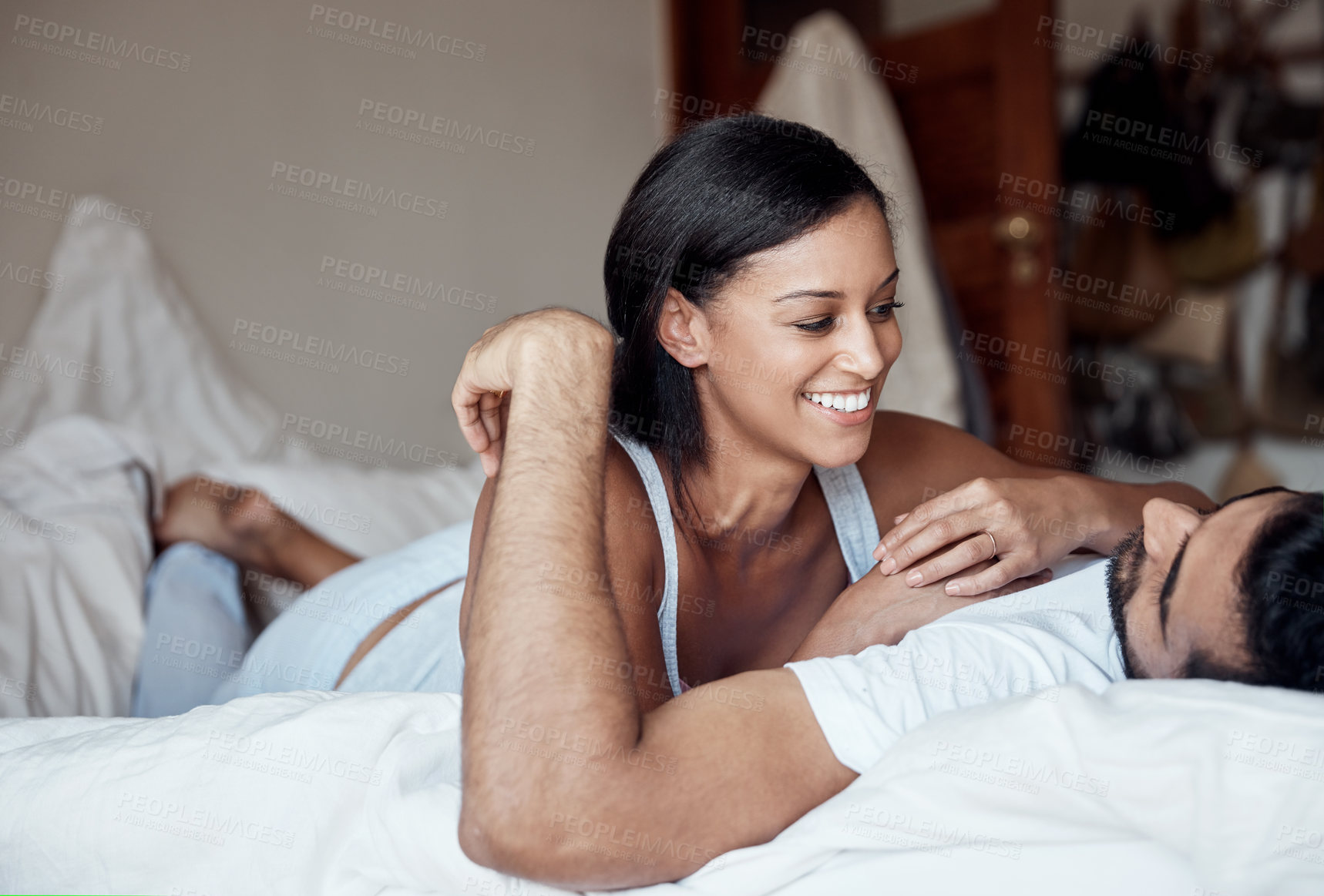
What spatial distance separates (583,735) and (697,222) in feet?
2.09

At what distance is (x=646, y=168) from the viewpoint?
1275mm

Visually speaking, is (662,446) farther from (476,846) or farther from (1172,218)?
(1172,218)

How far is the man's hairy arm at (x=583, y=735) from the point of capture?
779 millimetres

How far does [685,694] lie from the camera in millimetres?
887

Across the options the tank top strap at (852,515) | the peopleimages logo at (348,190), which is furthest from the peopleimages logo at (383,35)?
the tank top strap at (852,515)

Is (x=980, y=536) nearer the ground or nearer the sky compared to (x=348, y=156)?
nearer the ground

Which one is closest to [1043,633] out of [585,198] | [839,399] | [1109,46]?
[839,399]

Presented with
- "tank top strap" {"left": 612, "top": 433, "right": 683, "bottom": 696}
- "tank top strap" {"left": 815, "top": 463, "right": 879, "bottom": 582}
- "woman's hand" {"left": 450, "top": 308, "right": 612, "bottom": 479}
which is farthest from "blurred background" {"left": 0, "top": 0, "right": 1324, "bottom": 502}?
"woman's hand" {"left": 450, "top": 308, "right": 612, "bottom": 479}

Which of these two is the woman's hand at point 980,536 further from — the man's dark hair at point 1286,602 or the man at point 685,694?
the man's dark hair at point 1286,602

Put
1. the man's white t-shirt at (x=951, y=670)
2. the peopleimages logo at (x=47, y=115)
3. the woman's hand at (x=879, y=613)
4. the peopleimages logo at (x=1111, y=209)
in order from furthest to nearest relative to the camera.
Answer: the peopleimages logo at (x=1111, y=209), the peopleimages logo at (x=47, y=115), the woman's hand at (x=879, y=613), the man's white t-shirt at (x=951, y=670)

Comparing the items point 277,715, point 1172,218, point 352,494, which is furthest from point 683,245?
point 1172,218

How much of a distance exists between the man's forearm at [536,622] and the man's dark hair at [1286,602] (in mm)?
506

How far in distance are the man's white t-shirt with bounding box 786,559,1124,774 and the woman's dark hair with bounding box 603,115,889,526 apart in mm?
400

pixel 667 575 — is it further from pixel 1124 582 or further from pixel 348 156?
pixel 348 156
